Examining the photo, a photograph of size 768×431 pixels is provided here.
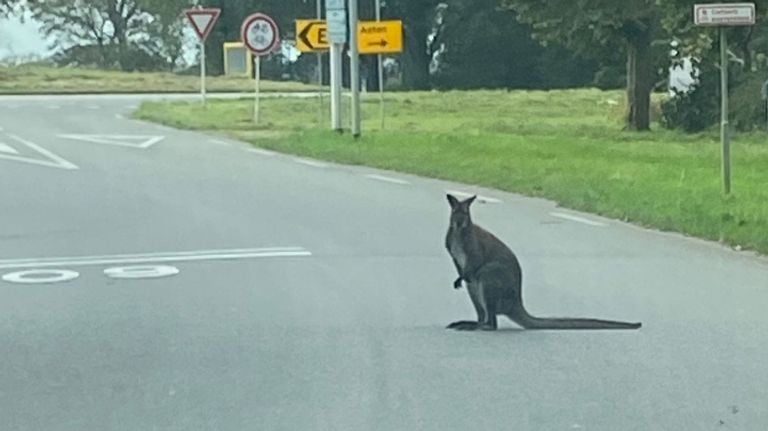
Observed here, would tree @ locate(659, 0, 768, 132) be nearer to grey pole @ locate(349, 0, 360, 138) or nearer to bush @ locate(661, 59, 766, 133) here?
bush @ locate(661, 59, 766, 133)

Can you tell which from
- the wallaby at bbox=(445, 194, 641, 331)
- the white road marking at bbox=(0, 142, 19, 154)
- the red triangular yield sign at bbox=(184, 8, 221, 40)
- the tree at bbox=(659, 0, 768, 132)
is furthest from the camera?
the red triangular yield sign at bbox=(184, 8, 221, 40)

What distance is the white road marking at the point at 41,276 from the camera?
13.3 metres

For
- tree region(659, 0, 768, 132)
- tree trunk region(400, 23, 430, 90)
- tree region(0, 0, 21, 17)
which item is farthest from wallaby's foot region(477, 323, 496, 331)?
tree region(0, 0, 21, 17)

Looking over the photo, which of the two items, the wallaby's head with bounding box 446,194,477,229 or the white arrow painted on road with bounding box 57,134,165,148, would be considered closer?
the wallaby's head with bounding box 446,194,477,229

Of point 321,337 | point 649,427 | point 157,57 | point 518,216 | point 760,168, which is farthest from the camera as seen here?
point 157,57

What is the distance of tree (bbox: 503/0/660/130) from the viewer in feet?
122

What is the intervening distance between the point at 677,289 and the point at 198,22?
90.4ft

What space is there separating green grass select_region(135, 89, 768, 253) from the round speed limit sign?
5.34 ft

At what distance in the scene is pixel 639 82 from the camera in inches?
1591

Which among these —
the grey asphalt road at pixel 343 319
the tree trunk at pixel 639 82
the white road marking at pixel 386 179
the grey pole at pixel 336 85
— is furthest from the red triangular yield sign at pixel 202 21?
the grey asphalt road at pixel 343 319

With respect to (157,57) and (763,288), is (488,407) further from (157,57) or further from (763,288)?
(157,57)

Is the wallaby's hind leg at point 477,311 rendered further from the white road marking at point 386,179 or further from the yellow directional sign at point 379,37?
the yellow directional sign at point 379,37

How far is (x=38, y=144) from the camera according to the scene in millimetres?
28969

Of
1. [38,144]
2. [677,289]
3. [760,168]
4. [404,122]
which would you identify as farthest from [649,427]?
[404,122]
